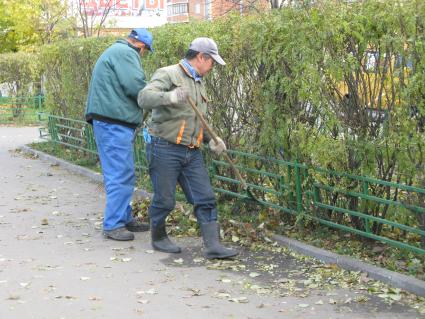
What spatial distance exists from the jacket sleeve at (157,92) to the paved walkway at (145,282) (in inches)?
54.2

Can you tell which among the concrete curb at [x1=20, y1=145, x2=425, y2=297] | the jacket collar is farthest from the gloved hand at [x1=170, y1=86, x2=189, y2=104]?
the concrete curb at [x1=20, y1=145, x2=425, y2=297]

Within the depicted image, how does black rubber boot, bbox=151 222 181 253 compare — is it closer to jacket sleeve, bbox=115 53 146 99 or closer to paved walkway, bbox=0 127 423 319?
paved walkway, bbox=0 127 423 319

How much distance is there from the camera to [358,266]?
5863mm

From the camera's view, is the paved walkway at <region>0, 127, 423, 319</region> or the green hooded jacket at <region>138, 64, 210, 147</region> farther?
the green hooded jacket at <region>138, 64, 210, 147</region>

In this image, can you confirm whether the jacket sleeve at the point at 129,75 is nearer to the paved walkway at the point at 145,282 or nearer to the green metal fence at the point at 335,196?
the green metal fence at the point at 335,196

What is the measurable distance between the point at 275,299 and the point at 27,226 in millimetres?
3690

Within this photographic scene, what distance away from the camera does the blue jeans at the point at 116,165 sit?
725 centimetres

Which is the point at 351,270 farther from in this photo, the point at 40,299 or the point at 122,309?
the point at 40,299

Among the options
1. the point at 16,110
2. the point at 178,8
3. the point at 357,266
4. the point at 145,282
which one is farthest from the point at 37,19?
the point at 178,8

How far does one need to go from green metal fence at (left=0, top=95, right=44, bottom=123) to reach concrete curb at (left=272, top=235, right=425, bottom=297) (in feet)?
58.2

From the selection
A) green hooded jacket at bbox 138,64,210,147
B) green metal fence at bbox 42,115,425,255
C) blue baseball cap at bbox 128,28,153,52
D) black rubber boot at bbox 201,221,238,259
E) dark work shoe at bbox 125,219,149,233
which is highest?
blue baseball cap at bbox 128,28,153,52

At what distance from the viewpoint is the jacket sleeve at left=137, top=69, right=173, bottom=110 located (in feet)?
20.4

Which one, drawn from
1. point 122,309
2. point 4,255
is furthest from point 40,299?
point 4,255

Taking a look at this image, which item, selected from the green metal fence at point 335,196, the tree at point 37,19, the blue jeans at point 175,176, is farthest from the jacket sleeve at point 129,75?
the tree at point 37,19
